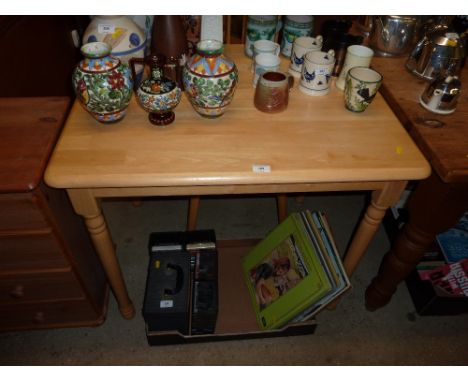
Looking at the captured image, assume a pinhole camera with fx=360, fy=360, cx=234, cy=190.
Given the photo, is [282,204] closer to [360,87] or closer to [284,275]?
[284,275]

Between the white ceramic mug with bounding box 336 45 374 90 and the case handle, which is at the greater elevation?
the white ceramic mug with bounding box 336 45 374 90

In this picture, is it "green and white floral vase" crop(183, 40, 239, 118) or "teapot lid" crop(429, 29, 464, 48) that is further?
"teapot lid" crop(429, 29, 464, 48)

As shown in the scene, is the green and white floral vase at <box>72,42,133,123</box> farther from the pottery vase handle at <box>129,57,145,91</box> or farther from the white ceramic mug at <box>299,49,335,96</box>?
the white ceramic mug at <box>299,49,335,96</box>

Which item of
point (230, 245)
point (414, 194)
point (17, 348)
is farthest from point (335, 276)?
point (17, 348)

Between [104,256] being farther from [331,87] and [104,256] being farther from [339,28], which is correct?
[339,28]

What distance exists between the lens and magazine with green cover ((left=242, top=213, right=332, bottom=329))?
1054 millimetres

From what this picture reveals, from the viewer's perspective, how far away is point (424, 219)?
0.97m

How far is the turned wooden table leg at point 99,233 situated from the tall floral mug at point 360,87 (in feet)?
2.33

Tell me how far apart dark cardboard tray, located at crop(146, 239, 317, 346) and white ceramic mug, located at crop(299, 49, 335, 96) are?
0.71 m

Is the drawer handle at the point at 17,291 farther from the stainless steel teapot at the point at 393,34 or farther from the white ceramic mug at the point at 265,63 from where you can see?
the stainless steel teapot at the point at 393,34

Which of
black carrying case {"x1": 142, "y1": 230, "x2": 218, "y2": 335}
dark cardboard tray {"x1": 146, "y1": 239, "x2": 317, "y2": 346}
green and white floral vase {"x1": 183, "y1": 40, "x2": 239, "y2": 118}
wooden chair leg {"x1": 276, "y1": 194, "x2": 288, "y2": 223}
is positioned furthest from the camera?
wooden chair leg {"x1": 276, "y1": 194, "x2": 288, "y2": 223}

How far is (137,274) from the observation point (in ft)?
4.79

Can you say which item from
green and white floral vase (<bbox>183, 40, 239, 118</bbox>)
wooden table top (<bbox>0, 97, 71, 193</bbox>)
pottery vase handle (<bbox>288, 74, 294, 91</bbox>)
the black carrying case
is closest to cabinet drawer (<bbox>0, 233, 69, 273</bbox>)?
wooden table top (<bbox>0, 97, 71, 193</bbox>)

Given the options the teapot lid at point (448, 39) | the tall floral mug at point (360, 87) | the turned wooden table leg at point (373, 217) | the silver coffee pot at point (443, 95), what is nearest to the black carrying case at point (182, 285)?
the turned wooden table leg at point (373, 217)
